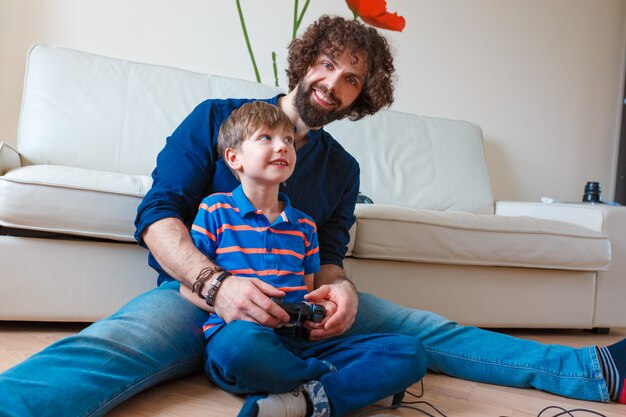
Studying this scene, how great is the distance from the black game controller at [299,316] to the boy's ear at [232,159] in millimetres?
322

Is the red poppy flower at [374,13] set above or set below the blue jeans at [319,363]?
above

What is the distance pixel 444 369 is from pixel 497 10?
2438 mm

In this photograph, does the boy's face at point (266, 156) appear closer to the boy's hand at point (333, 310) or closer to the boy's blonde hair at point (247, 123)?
the boy's blonde hair at point (247, 123)

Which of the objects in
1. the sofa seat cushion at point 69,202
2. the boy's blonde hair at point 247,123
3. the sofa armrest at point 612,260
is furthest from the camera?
the sofa armrest at point 612,260

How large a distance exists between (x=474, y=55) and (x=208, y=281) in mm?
2561

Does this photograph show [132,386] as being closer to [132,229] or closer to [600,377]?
[132,229]

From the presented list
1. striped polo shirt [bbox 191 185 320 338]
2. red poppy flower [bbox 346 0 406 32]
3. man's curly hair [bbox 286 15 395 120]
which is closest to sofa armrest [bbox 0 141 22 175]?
striped polo shirt [bbox 191 185 320 338]

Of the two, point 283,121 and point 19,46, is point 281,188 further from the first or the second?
point 19,46

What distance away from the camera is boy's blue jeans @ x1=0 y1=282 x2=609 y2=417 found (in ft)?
2.94

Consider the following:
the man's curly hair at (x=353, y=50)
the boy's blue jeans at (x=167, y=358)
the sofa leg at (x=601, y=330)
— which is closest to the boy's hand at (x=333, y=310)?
the boy's blue jeans at (x=167, y=358)

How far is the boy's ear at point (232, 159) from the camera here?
124 centimetres

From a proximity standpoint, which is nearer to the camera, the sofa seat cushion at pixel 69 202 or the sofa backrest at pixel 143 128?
the sofa seat cushion at pixel 69 202

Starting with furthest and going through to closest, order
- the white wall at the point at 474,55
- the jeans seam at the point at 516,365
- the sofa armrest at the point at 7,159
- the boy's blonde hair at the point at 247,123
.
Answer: the white wall at the point at 474,55
the sofa armrest at the point at 7,159
the jeans seam at the point at 516,365
the boy's blonde hair at the point at 247,123

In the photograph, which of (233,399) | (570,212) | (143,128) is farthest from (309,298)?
(570,212)
